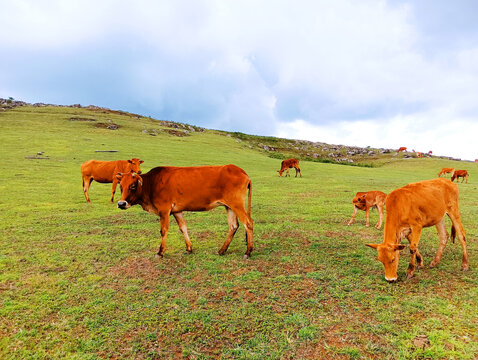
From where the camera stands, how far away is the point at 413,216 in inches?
246

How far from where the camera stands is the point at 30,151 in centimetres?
3106

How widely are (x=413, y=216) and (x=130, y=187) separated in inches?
281

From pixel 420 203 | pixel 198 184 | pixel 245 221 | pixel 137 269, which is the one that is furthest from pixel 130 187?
pixel 420 203

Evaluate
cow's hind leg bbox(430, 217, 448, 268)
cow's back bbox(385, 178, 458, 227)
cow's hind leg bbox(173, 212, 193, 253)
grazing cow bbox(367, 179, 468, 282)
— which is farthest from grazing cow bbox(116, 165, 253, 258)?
cow's hind leg bbox(430, 217, 448, 268)

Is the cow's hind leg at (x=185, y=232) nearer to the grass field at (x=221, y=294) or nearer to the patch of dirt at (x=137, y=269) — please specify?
the grass field at (x=221, y=294)

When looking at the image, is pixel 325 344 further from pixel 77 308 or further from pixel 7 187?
pixel 7 187

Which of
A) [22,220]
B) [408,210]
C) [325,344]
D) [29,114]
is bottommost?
[22,220]

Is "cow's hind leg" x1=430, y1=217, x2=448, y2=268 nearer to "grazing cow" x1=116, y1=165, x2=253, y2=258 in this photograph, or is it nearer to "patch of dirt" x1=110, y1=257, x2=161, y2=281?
"grazing cow" x1=116, y1=165, x2=253, y2=258

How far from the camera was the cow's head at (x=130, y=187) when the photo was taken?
736cm

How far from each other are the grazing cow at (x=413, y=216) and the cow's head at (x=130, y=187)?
20.1 ft

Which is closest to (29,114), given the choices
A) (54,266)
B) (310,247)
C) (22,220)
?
(22,220)

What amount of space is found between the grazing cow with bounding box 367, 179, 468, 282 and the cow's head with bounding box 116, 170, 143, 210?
6128 mm

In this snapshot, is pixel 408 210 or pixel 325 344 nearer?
pixel 325 344

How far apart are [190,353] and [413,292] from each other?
4.67m
